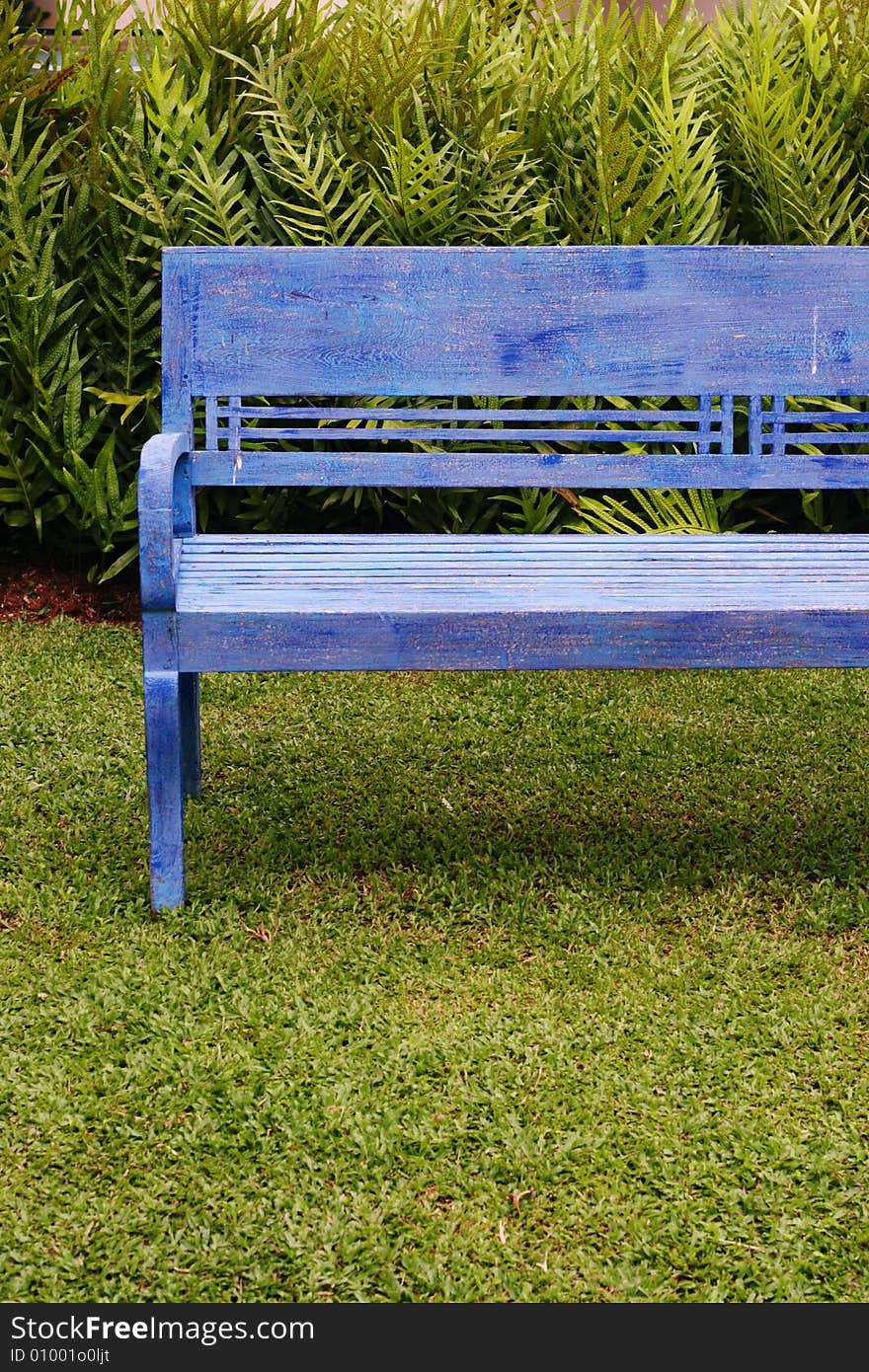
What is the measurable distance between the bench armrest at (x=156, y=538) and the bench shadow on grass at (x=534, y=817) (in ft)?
2.22

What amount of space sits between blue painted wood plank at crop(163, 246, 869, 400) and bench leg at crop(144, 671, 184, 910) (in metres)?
0.80

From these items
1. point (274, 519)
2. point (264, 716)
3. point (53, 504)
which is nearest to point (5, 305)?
point (53, 504)

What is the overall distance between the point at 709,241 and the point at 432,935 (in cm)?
268

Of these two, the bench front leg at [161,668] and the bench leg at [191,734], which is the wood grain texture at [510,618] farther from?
the bench leg at [191,734]

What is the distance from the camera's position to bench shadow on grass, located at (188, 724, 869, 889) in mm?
2902

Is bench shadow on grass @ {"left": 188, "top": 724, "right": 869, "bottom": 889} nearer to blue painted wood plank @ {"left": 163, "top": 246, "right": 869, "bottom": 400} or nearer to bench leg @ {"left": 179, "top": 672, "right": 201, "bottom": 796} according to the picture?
bench leg @ {"left": 179, "top": 672, "right": 201, "bottom": 796}

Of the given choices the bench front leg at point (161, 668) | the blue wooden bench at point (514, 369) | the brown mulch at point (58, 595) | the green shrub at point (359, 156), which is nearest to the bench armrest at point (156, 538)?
the bench front leg at point (161, 668)

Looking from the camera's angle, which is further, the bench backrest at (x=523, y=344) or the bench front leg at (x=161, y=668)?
the bench backrest at (x=523, y=344)

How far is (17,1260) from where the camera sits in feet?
5.87

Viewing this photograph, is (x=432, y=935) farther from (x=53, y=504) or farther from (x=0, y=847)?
(x=53, y=504)

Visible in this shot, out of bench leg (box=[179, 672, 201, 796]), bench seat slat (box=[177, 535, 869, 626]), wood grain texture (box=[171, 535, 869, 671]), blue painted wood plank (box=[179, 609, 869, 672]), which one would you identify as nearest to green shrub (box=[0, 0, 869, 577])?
bench seat slat (box=[177, 535, 869, 626])

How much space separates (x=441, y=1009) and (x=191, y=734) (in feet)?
3.43

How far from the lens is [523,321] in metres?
3.01

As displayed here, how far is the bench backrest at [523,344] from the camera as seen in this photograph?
296 centimetres
